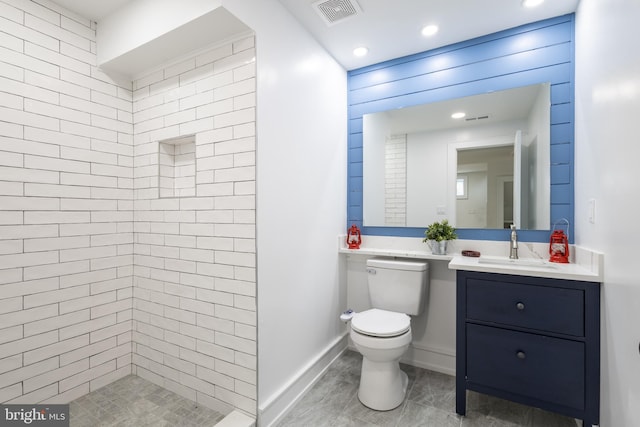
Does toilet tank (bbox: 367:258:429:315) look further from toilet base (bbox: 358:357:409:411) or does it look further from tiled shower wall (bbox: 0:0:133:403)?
tiled shower wall (bbox: 0:0:133:403)

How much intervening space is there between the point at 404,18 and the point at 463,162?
1.11 m

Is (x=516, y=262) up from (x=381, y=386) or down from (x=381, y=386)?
up

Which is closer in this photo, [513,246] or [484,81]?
[513,246]

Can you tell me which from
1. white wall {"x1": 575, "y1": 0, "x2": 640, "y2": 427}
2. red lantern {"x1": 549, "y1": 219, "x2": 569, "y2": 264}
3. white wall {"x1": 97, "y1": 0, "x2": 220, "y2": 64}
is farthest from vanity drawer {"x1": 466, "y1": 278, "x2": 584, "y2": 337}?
white wall {"x1": 97, "y1": 0, "x2": 220, "y2": 64}

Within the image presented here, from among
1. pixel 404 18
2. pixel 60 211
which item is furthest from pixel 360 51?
pixel 60 211

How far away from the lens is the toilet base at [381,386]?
1840 mm

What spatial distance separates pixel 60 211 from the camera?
182 centimetres

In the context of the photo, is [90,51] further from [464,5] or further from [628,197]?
[628,197]

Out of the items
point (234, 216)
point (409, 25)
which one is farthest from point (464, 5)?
point (234, 216)

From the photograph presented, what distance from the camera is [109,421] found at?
169 centimetres

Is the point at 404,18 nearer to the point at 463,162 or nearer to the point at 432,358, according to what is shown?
the point at 463,162

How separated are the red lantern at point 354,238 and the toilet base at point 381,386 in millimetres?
944

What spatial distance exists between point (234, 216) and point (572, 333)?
1928 mm

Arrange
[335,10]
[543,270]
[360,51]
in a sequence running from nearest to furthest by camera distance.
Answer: [543,270] → [335,10] → [360,51]
